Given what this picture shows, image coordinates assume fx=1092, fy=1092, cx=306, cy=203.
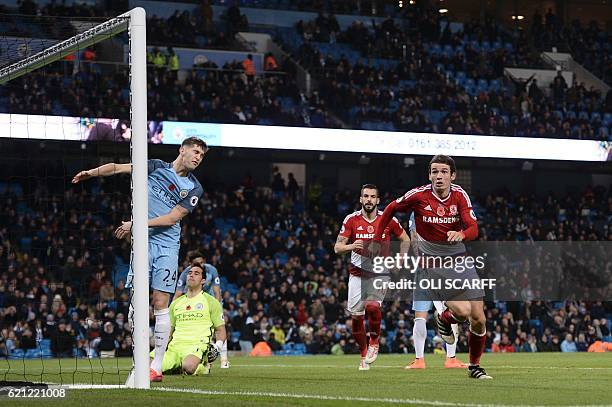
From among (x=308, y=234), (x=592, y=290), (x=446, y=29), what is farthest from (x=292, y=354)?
(x=446, y=29)

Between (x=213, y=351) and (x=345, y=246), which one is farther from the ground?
(x=345, y=246)

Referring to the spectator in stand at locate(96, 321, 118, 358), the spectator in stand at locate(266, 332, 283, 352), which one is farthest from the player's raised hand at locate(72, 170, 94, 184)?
the spectator in stand at locate(266, 332, 283, 352)

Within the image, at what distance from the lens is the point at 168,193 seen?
1192 centimetres

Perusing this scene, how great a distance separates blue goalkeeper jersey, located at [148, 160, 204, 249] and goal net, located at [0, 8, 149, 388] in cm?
Result: 31

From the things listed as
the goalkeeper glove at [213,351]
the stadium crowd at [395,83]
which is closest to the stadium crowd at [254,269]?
the stadium crowd at [395,83]

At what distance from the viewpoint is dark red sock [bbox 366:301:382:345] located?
15.7 meters

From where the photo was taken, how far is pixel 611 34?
167ft

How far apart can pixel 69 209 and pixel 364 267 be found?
578 inches

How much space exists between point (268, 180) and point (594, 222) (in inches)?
508

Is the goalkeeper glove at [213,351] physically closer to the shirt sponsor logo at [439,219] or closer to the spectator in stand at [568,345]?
the shirt sponsor logo at [439,219]

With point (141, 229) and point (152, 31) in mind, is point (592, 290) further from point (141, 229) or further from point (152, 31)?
point (141, 229)

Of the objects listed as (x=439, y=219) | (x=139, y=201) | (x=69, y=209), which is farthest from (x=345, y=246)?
(x=69, y=209)

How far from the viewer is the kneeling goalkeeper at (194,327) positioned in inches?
560

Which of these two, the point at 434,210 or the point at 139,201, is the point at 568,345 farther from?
the point at 139,201
